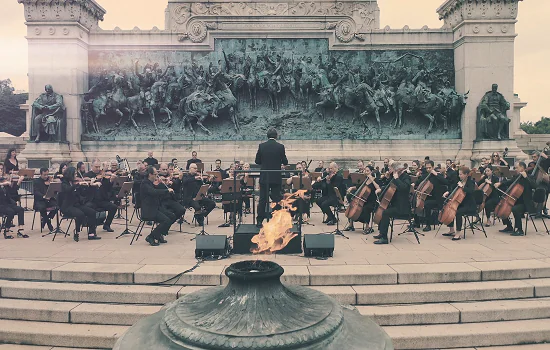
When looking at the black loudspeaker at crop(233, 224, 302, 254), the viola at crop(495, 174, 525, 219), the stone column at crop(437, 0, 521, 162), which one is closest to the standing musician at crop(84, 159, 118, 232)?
the black loudspeaker at crop(233, 224, 302, 254)

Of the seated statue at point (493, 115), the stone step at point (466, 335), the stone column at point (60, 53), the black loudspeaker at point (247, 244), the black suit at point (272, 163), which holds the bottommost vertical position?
the stone step at point (466, 335)

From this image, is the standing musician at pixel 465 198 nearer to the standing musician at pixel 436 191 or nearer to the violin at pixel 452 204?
the violin at pixel 452 204

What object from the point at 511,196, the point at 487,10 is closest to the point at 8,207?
the point at 511,196

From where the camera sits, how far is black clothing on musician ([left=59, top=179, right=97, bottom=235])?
365 inches

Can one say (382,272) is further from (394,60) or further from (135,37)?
(135,37)

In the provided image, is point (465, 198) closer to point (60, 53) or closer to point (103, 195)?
point (103, 195)

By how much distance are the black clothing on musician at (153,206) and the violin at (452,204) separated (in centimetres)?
645

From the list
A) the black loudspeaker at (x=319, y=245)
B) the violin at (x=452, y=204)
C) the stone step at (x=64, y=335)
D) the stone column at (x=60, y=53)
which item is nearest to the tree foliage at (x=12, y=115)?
the stone column at (x=60, y=53)

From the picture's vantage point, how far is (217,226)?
11586 millimetres

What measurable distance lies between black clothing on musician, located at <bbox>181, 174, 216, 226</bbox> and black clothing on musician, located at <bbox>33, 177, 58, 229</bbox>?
331 cm

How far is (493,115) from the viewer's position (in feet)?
64.3

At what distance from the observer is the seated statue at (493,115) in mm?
19625

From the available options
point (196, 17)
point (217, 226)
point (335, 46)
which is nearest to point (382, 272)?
point (217, 226)

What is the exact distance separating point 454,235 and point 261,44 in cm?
1409
